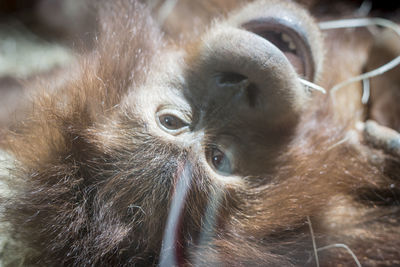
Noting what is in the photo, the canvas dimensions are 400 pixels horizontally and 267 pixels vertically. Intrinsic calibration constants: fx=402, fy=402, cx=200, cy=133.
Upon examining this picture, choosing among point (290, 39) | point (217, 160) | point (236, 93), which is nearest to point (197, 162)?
point (217, 160)

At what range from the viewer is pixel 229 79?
1.39 meters

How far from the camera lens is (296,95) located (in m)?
1.42

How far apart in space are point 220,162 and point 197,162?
0.13m

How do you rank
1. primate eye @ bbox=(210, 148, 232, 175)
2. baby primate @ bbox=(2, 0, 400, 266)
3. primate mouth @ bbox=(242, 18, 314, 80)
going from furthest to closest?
primate mouth @ bbox=(242, 18, 314, 80), primate eye @ bbox=(210, 148, 232, 175), baby primate @ bbox=(2, 0, 400, 266)

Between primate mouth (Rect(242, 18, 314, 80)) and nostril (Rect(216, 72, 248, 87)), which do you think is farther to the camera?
primate mouth (Rect(242, 18, 314, 80))

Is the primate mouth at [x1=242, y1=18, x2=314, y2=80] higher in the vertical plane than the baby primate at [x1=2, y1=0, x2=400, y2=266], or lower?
higher

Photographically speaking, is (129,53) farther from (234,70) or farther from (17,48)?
(17,48)

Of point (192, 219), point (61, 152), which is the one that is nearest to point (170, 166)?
point (192, 219)

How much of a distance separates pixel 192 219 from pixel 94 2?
4.00 feet

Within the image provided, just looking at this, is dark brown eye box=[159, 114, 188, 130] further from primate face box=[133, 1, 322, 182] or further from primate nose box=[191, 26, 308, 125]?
primate nose box=[191, 26, 308, 125]

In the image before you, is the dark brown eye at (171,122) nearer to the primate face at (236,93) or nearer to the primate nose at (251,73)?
the primate face at (236,93)

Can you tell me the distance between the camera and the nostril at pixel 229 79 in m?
1.37

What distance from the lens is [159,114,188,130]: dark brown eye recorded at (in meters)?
1.33

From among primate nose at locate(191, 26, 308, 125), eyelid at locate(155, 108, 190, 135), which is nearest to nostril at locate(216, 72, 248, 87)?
primate nose at locate(191, 26, 308, 125)
